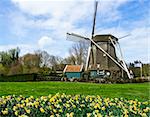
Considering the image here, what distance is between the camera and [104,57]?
97.9 ft

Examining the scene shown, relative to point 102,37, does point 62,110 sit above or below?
below

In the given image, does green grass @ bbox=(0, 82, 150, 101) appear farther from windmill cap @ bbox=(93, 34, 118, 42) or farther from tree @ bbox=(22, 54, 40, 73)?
tree @ bbox=(22, 54, 40, 73)

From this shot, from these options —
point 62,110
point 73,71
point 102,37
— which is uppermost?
point 102,37

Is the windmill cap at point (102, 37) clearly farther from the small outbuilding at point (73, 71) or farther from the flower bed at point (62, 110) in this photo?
the flower bed at point (62, 110)

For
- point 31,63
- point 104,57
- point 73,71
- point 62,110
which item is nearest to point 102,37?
point 104,57

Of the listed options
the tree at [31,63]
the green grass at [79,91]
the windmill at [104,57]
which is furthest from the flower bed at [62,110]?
the tree at [31,63]

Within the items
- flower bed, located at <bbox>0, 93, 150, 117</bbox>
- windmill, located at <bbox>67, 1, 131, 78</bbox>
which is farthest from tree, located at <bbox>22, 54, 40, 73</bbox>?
flower bed, located at <bbox>0, 93, 150, 117</bbox>

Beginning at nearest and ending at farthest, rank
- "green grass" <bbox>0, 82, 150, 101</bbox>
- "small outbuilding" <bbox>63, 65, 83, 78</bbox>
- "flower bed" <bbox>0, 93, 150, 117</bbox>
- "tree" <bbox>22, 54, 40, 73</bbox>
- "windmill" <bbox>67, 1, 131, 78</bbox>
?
"flower bed" <bbox>0, 93, 150, 117</bbox> → "green grass" <bbox>0, 82, 150, 101</bbox> → "windmill" <bbox>67, 1, 131, 78</bbox> → "tree" <bbox>22, 54, 40, 73</bbox> → "small outbuilding" <bbox>63, 65, 83, 78</bbox>

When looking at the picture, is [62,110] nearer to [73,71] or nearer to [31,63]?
[73,71]

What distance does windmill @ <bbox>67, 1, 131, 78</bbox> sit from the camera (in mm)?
29406

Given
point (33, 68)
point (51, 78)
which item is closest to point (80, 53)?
point (33, 68)

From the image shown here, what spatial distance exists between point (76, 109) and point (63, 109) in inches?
7.1

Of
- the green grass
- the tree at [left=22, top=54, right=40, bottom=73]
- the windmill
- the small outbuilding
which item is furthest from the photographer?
the small outbuilding

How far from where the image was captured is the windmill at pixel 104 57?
29.4 m
